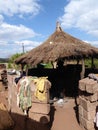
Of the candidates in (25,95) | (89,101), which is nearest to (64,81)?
(25,95)

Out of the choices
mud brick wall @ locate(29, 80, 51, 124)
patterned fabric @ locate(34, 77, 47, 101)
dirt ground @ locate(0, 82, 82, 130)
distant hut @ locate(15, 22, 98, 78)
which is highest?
distant hut @ locate(15, 22, 98, 78)

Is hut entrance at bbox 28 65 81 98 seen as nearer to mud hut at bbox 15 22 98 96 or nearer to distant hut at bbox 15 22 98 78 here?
mud hut at bbox 15 22 98 96

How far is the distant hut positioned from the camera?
10008 mm

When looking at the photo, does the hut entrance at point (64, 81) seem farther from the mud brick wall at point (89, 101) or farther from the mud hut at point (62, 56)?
the mud brick wall at point (89, 101)

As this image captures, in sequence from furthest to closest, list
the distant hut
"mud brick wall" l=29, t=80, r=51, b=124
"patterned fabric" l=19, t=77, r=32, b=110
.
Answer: the distant hut, "patterned fabric" l=19, t=77, r=32, b=110, "mud brick wall" l=29, t=80, r=51, b=124

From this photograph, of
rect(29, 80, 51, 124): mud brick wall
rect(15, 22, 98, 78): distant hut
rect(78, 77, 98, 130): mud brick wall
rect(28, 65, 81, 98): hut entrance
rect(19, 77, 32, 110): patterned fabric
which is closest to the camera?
rect(78, 77, 98, 130): mud brick wall

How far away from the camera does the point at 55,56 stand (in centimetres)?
990

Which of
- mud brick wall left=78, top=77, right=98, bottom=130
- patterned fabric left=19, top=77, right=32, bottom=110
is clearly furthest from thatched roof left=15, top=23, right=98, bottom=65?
mud brick wall left=78, top=77, right=98, bottom=130

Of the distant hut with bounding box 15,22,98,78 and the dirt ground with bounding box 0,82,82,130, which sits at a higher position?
the distant hut with bounding box 15,22,98,78

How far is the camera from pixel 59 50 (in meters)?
10.2

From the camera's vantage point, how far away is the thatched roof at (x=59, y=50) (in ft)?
32.9

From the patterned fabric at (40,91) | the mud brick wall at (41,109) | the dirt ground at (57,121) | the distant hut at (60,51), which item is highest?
the distant hut at (60,51)

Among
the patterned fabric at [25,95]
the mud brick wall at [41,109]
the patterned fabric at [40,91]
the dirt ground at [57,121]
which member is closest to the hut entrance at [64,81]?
the dirt ground at [57,121]

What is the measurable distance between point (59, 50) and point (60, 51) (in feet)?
0.29
